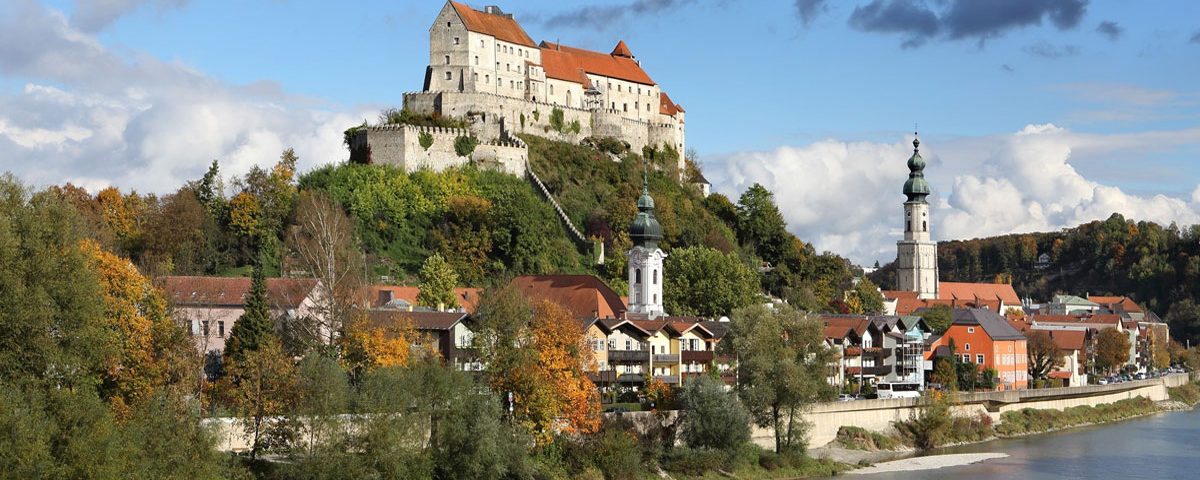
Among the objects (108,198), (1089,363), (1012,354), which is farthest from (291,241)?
(1089,363)

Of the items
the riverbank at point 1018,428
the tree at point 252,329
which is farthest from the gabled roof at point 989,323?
the tree at point 252,329

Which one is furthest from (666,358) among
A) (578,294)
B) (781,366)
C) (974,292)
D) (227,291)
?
(974,292)

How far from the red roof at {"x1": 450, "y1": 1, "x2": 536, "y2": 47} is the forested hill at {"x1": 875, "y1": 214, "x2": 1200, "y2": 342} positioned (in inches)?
2837

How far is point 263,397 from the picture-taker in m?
43.4

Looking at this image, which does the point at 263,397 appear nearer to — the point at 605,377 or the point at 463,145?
the point at 605,377

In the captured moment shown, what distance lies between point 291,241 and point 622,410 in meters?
30.8

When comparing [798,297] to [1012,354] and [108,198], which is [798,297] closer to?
[1012,354]

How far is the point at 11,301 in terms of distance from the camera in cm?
3856

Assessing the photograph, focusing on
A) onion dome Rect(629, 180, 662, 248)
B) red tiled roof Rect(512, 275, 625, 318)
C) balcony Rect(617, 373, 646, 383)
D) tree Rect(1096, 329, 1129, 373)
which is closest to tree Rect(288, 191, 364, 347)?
red tiled roof Rect(512, 275, 625, 318)

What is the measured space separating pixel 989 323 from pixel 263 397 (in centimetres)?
5040

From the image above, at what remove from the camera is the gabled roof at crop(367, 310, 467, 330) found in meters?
55.0

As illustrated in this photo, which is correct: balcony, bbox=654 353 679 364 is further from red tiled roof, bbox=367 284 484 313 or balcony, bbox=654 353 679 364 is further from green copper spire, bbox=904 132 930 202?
green copper spire, bbox=904 132 930 202

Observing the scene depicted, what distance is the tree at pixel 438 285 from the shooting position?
235ft

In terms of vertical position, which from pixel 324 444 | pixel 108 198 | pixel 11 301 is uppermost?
pixel 108 198
